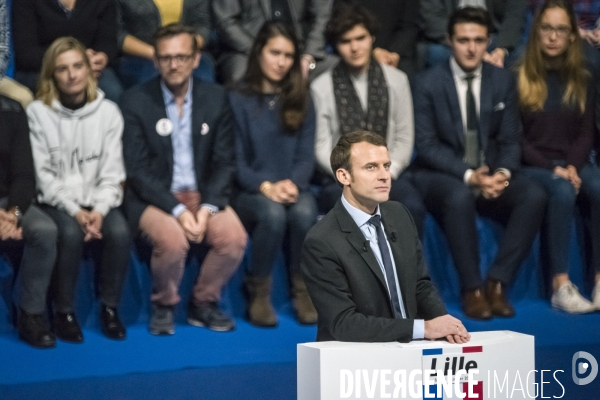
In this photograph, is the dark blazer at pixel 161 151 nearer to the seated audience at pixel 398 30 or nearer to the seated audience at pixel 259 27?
the seated audience at pixel 259 27

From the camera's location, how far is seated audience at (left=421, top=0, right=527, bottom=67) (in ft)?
19.0

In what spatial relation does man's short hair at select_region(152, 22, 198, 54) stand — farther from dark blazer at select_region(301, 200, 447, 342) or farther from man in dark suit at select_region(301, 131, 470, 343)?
dark blazer at select_region(301, 200, 447, 342)

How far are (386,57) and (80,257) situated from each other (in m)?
2.24

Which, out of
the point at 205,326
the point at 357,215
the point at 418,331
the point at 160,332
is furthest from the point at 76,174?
the point at 418,331

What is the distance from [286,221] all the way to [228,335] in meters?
0.66

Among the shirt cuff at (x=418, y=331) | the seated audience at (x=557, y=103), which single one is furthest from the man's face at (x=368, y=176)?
the seated audience at (x=557, y=103)

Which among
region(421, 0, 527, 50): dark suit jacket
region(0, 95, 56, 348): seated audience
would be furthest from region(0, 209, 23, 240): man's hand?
region(421, 0, 527, 50): dark suit jacket

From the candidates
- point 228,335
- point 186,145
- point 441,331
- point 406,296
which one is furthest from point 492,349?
point 186,145

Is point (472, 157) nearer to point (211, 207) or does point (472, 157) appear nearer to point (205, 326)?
point (211, 207)

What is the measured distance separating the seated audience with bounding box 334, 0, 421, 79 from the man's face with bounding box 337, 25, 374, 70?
0.47 m

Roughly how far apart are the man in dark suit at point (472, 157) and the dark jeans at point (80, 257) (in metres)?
1.71

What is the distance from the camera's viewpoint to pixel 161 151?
4.96 meters

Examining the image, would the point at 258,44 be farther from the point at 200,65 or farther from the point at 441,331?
the point at 441,331

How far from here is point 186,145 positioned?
5023 millimetres
